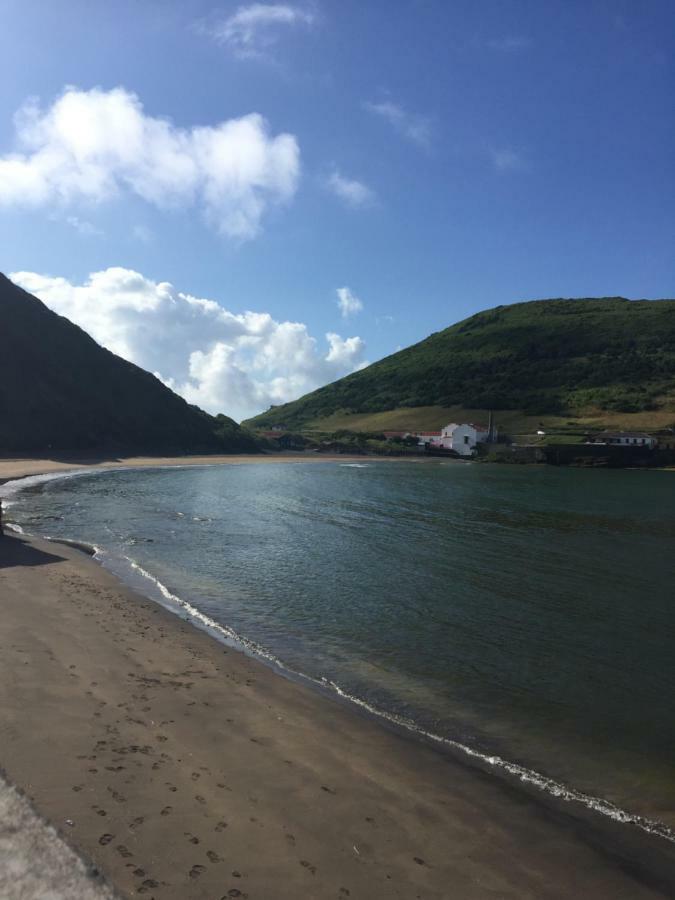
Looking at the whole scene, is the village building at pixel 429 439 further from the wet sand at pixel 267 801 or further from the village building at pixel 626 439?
the wet sand at pixel 267 801

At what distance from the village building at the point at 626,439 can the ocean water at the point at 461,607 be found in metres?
76.4

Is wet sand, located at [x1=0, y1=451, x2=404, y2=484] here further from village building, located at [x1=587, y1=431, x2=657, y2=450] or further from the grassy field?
the grassy field

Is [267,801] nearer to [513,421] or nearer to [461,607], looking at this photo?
[461,607]

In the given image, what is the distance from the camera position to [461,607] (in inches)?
730

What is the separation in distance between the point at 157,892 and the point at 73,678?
618 cm

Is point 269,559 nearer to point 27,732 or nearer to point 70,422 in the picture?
point 27,732

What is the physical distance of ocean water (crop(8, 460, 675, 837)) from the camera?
33.7 ft

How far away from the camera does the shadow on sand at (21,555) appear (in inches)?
805

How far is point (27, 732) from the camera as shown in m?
8.23

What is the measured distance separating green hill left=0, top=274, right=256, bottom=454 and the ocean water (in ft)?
147

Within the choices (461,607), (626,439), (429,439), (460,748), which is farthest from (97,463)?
(626,439)

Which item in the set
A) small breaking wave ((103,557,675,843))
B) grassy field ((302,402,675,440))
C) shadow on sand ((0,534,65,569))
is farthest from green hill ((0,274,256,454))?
small breaking wave ((103,557,675,843))

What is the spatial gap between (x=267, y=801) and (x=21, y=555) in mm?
17907

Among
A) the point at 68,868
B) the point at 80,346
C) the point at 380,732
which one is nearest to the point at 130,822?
the point at 68,868
